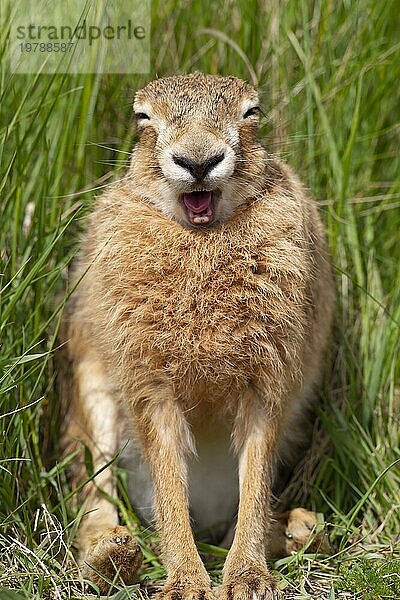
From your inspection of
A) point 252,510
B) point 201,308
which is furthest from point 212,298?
point 252,510

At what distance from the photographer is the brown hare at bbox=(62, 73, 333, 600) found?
2873 mm

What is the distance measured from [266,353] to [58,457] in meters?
1.07

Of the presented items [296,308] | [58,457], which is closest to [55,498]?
[58,457]

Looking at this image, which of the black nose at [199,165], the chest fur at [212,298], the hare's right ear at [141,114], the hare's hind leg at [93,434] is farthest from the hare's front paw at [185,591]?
the hare's right ear at [141,114]

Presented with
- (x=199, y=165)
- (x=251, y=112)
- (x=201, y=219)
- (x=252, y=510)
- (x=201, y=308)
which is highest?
(x=251, y=112)

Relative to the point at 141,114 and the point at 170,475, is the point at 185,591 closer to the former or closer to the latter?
the point at 170,475

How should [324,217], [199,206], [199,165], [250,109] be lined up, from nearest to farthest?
[199,165], [199,206], [250,109], [324,217]

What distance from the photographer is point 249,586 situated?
276 cm

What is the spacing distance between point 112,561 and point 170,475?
318 millimetres

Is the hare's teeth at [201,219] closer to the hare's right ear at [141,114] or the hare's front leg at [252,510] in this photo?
the hare's right ear at [141,114]

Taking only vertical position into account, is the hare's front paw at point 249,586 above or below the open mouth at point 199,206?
below

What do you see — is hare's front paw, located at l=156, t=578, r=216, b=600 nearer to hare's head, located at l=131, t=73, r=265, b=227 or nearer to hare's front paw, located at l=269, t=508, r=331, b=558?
hare's front paw, located at l=269, t=508, r=331, b=558

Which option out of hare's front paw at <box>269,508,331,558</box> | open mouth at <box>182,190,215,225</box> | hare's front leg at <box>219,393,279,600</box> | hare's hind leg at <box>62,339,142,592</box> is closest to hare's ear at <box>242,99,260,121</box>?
open mouth at <box>182,190,215,225</box>

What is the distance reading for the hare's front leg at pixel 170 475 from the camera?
2.84m
